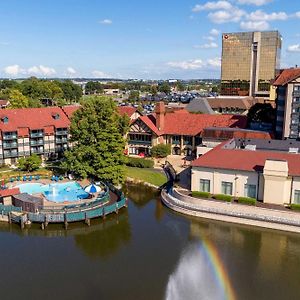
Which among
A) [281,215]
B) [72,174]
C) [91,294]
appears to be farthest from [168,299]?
[72,174]

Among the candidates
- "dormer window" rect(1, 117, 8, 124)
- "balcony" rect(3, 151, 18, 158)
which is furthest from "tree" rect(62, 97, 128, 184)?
"dormer window" rect(1, 117, 8, 124)

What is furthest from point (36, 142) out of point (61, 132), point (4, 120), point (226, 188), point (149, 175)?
point (226, 188)

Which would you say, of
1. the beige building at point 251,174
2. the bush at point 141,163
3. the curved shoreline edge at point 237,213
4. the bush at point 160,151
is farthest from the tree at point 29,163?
the beige building at point 251,174

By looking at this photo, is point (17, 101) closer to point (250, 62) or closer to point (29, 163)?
point (29, 163)

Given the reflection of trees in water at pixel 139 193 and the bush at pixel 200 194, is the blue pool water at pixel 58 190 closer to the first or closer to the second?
the reflection of trees in water at pixel 139 193

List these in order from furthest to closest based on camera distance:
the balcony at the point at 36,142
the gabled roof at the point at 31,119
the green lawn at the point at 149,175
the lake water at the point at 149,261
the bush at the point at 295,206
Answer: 1. the balcony at the point at 36,142
2. the gabled roof at the point at 31,119
3. the green lawn at the point at 149,175
4. the bush at the point at 295,206
5. the lake water at the point at 149,261

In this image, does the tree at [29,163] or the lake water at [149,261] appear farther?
the tree at [29,163]

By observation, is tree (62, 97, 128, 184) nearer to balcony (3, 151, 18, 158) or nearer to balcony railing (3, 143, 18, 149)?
balcony (3, 151, 18, 158)
